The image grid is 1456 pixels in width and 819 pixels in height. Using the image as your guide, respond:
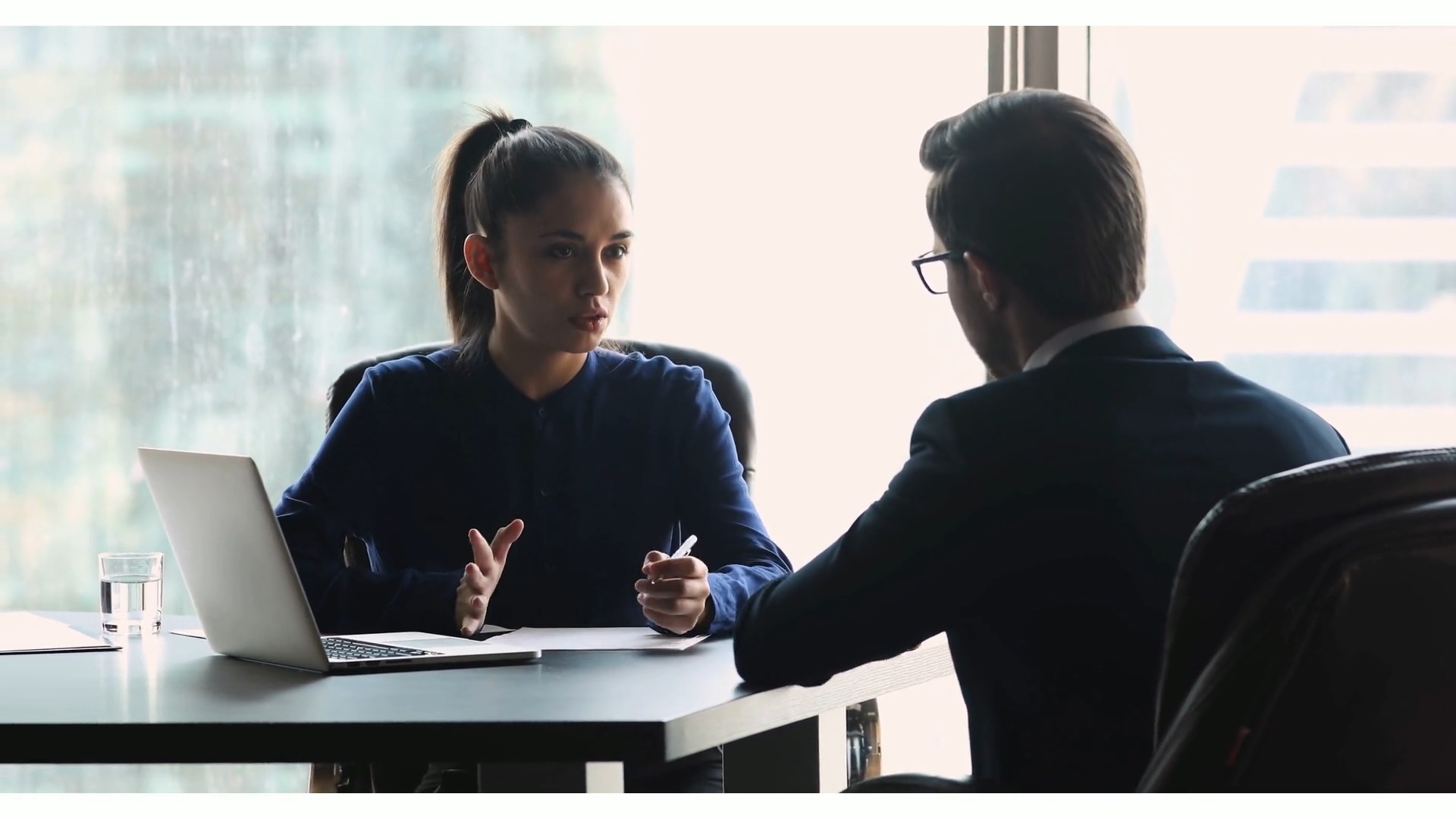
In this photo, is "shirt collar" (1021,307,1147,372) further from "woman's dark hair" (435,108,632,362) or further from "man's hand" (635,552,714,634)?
"woman's dark hair" (435,108,632,362)

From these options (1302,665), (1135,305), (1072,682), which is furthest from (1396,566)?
(1135,305)

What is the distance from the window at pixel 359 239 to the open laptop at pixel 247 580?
1314 millimetres

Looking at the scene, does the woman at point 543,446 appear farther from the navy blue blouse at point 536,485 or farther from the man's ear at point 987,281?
the man's ear at point 987,281

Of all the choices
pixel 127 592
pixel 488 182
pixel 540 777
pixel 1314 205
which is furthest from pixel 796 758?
pixel 1314 205

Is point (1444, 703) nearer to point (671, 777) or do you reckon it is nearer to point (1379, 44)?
point (671, 777)

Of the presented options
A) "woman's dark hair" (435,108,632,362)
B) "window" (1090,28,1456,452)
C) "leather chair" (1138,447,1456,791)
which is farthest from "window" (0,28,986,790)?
"leather chair" (1138,447,1456,791)

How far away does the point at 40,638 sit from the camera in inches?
57.9

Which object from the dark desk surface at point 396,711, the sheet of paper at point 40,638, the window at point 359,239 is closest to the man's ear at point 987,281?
the dark desk surface at point 396,711

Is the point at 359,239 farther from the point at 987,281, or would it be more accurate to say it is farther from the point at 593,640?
the point at 987,281

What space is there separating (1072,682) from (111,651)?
93cm

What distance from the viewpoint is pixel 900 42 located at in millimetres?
2520

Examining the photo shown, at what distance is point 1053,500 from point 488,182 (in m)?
1.03

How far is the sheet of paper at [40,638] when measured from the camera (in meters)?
1.38

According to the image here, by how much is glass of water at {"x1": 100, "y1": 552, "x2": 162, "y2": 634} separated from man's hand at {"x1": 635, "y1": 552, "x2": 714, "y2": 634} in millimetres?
535
